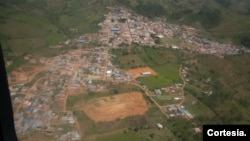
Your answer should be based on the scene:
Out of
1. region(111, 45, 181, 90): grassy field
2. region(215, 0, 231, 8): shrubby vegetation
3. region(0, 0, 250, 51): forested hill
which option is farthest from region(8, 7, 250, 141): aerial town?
region(215, 0, 231, 8): shrubby vegetation

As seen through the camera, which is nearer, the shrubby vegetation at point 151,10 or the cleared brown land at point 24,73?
the cleared brown land at point 24,73

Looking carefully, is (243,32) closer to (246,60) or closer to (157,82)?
(246,60)

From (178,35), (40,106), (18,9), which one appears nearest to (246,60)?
(178,35)

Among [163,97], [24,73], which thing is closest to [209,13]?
[163,97]

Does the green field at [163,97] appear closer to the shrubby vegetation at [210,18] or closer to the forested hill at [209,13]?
the forested hill at [209,13]

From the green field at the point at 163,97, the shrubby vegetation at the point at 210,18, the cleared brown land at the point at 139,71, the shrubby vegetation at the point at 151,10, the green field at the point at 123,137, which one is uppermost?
the shrubby vegetation at the point at 151,10

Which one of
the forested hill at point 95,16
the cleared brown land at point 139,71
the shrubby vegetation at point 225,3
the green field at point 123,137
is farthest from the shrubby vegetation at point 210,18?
the green field at point 123,137
